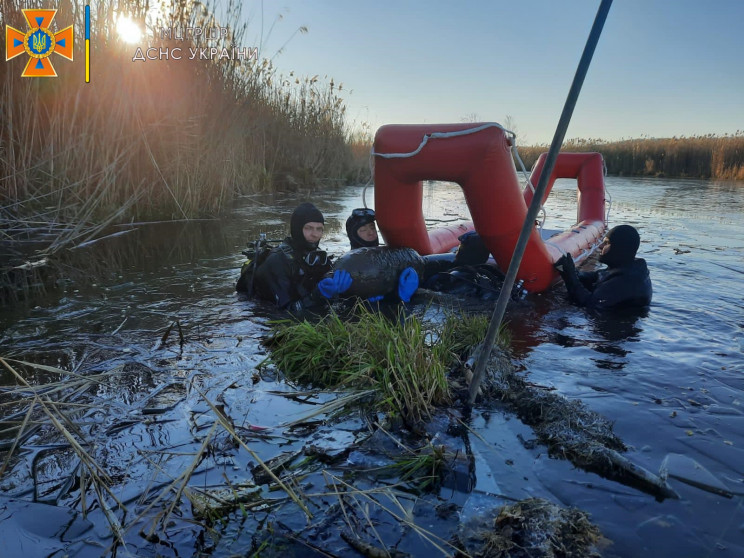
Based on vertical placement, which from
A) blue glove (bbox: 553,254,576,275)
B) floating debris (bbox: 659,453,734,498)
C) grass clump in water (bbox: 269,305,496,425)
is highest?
blue glove (bbox: 553,254,576,275)

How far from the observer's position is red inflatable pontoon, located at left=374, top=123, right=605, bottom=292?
431 centimetres

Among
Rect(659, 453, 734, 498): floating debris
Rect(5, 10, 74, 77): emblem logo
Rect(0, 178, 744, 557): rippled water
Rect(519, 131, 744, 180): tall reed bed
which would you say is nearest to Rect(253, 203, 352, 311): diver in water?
Rect(0, 178, 744, 557): rippled water

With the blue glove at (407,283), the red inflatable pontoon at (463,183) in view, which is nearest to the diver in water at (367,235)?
the blue glove at (407,283)

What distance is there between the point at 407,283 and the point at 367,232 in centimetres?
66

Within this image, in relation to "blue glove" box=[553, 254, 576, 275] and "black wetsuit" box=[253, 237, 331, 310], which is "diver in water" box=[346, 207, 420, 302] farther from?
"blue glove" box=[553, 254, 576, 275]

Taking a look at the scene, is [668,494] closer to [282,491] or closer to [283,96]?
[282,491]

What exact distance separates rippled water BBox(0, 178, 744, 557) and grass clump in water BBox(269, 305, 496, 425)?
20cm

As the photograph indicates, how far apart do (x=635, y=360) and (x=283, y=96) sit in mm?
11454

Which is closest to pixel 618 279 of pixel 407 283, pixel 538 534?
pixel 407 283

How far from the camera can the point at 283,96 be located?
13039 mm

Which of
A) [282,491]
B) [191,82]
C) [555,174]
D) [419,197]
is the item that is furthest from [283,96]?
[282,491]

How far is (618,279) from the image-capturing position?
477cm

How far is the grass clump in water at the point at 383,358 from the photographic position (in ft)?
8.64

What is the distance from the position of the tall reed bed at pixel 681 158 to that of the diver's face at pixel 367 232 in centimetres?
2068
